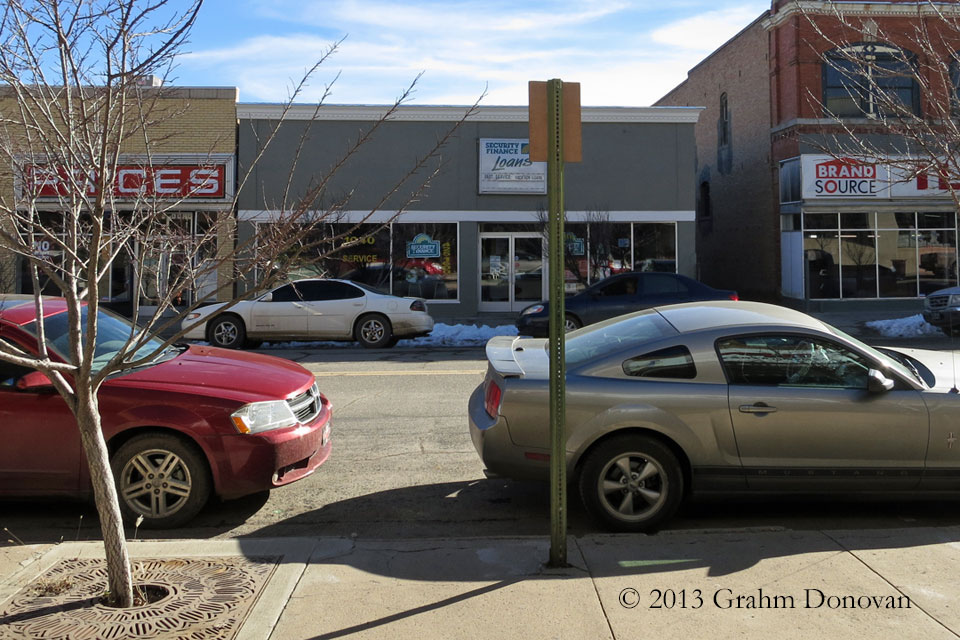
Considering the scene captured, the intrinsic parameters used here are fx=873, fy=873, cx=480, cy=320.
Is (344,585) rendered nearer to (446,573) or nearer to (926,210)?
(446,573)

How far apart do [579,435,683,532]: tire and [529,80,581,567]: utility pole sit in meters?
0.98

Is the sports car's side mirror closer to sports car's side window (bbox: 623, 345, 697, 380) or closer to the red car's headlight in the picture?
sports car's side window (bbox: 623, 345, 697, 380)

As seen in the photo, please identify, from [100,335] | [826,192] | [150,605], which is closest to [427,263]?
[826,192]

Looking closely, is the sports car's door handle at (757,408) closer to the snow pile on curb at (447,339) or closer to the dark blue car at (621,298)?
the dark blue car at (621,298)

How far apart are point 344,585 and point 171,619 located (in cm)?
90

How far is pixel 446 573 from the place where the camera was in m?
4.87

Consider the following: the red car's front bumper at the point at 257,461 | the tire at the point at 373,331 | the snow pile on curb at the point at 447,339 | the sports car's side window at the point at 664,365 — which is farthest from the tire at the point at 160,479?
the snow pile on curb at the point at 447,339

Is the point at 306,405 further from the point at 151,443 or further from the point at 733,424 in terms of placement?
the point at 733,424

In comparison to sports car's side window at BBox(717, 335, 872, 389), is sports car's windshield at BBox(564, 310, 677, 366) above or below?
above

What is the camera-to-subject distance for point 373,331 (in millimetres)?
17328

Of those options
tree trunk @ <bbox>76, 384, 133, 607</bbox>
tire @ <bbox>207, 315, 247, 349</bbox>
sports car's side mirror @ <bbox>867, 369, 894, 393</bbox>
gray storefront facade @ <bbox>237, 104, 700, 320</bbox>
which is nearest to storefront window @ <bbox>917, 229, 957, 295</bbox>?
gray storefront facade @ <bbox>237, 104, 700, 320</bbox>

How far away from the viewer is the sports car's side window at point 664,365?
5891 mm

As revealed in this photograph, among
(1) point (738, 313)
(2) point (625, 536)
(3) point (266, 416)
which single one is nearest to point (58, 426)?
(3) point (266, 416)

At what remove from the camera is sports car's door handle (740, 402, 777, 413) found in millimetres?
5746
